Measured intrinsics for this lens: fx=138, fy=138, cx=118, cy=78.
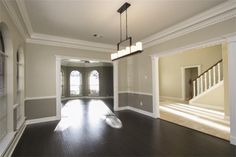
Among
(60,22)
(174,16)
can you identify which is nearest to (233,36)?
(174,16)

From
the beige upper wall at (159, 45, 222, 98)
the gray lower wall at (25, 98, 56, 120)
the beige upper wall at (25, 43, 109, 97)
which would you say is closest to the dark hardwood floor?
the gray lower wall at (25, 98, 56, 120)

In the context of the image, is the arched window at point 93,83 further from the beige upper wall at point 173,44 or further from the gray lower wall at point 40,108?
the gray lower wall at point 40,108

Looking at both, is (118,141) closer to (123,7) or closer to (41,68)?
(123,7)

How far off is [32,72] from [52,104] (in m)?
1.24

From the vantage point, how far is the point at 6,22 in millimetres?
2422

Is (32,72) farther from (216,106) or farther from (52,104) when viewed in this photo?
(216,106)

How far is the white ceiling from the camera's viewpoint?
2.74m

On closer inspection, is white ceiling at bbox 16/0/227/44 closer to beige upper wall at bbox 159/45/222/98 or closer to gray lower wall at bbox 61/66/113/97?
beige upper wall at bbox 159/45/222/98

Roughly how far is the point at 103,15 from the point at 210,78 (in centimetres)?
605

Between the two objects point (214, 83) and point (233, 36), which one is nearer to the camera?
point (233, 36)

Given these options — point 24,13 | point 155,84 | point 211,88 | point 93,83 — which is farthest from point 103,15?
point 93,83

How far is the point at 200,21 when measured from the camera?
3275 millimetres

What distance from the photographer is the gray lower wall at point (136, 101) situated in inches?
206

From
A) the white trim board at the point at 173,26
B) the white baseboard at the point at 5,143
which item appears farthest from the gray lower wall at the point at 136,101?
the white baseboard at the point at 5,143
